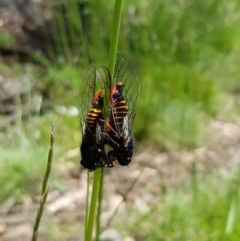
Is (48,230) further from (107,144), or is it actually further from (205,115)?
(205,115)

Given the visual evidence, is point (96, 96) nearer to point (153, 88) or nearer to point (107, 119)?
point (107, 119)

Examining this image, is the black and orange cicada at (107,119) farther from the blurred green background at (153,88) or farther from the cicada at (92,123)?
the blurred green background at (153,88)

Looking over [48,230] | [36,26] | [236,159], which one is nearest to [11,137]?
[48,230]

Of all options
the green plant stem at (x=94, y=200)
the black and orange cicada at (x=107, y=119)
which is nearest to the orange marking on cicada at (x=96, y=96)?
the black and orange cicada at (x=107, y=119)

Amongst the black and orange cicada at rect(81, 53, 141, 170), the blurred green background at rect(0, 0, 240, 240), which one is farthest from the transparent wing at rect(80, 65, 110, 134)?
the blurred green background at rect(0, 0, 240, 240)

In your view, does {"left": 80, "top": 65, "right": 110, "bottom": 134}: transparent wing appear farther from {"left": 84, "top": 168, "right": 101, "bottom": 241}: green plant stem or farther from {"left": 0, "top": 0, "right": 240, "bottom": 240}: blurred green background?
{"left": 0, "top": 0, "right": 240, "bottom": 240}: blurred green background
